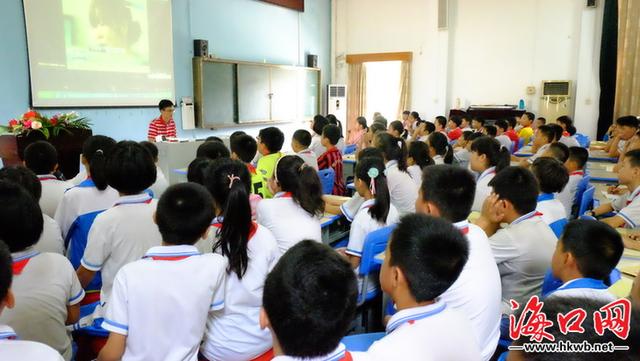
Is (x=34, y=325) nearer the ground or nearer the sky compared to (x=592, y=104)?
nearer the ground

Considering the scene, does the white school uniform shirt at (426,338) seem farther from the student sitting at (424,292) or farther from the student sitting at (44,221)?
the student sitting at (44,221)

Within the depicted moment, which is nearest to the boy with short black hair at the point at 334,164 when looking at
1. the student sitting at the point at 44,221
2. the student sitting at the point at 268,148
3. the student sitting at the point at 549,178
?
the student sitting at the point at 268,148

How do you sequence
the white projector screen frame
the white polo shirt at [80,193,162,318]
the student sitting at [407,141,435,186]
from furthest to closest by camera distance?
the white projector screen frame, the student sitting at [407,141,435,186], the white polo shirt at [80,193,162,318]

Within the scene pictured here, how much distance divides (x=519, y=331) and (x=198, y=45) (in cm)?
724

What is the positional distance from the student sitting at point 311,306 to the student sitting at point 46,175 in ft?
7.24

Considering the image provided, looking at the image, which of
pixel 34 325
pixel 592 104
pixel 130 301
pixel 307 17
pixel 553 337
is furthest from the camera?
pixel 307 17

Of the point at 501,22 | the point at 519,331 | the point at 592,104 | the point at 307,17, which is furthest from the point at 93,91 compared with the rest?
the point at 592,104

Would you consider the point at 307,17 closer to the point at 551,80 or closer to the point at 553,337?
the point at 551,80

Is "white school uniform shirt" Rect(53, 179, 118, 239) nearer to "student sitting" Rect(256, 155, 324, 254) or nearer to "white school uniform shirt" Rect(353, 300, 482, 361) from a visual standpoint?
"student sitting" Rect(256, 155, 324, 254)

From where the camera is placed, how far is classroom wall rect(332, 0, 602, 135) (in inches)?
333

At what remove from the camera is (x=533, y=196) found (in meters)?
2.14

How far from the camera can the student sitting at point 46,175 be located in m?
2.66

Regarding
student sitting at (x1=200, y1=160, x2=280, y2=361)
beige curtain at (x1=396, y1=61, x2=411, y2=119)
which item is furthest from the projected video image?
beige curtain at (x1=396, y1=61, x2=411, y2=119)

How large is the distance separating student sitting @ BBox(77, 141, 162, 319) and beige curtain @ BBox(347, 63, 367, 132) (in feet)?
28.2
